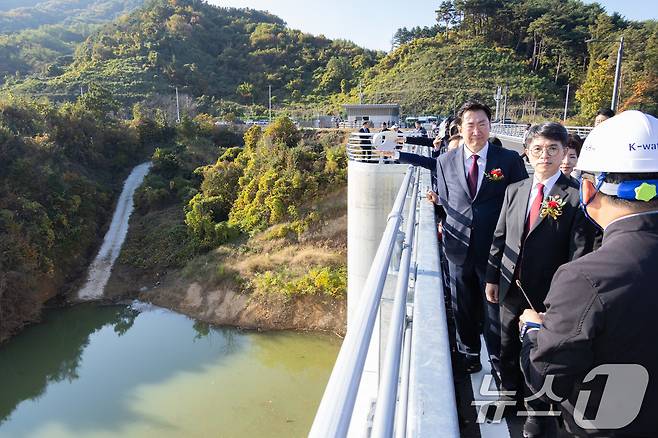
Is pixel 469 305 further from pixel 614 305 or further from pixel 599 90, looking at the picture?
pixel 599 90

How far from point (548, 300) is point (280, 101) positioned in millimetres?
55651

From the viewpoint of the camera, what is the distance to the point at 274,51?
213 ft

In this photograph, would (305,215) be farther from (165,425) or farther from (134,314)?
(165,425)

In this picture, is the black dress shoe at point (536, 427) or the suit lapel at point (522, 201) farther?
the suit lapel at point (522, 201)

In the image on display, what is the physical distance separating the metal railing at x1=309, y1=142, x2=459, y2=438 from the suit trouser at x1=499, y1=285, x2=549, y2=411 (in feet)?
1.22

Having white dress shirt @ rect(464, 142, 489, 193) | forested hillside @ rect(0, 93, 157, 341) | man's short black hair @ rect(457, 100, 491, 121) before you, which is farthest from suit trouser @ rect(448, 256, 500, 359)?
forested hillside @ rect(0, 93, 157, 341)

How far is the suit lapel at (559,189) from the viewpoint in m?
2.10

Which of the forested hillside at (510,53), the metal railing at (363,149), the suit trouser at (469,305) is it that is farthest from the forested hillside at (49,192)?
the forested hillside at (510,53)

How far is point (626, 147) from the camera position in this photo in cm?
119

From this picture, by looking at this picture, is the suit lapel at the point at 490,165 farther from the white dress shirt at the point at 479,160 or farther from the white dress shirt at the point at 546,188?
the white dress shirt at the point at 546,188

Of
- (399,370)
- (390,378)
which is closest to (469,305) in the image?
(399,370)

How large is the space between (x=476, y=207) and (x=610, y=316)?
1704 millimetres

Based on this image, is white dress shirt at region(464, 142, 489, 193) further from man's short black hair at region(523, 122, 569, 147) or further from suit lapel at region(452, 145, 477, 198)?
man's short black hair at region(523, 122, 569, 147)

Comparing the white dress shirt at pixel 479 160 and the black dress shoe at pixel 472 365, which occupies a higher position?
the white dress shirt at pixel 479 160
